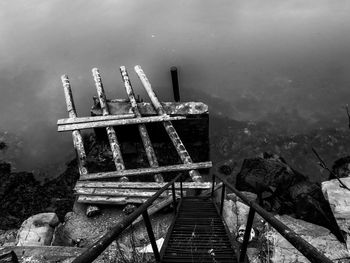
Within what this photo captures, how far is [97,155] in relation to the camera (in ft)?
27.9

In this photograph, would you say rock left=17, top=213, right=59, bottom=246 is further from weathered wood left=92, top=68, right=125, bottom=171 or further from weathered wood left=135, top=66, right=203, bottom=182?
weathered wood left=135, top=66, right=203, bottom=182

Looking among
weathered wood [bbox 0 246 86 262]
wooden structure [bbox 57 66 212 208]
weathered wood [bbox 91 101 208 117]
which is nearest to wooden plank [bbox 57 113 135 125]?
wooden structure [bbox 57 66 212 208]

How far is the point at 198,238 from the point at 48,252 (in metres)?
2.22

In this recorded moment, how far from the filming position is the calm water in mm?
12047

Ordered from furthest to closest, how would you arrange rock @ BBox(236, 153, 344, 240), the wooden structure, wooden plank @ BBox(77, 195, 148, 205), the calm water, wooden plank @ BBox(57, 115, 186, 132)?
the calm water → wooden plank @ BBox(57, 115, 186, 132) → the wooden structure → wooden plank @ BBox(77, 195, 148, 205) → rock @ BBox(236, 153, 344, 240)

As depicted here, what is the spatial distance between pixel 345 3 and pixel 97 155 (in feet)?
61.1

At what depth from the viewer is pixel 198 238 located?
3.67 metres

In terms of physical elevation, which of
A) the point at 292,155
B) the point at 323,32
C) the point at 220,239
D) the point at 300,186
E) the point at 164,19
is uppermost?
the point at 164,19

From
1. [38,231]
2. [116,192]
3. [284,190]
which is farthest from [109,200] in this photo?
[284,190]

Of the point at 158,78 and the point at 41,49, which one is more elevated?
the point at 41,49

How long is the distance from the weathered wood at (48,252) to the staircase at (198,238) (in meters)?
1.51

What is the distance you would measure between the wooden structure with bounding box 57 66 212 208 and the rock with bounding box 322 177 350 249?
2.29m

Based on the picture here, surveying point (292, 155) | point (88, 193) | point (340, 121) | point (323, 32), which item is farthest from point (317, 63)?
point (88, 193)

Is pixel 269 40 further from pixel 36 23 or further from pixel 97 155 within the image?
pixel 36 23
